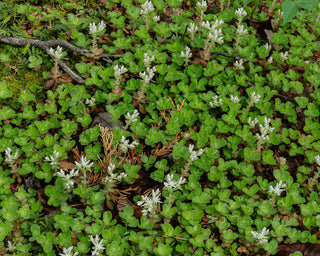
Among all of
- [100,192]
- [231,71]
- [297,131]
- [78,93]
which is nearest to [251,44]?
[231,71]

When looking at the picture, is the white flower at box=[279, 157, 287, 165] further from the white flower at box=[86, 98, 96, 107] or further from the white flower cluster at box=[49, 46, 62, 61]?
the white flower cluster at box=[49, 46, 62, 61]

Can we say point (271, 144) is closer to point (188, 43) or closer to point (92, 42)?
point (188, 43)

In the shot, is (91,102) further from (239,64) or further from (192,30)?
(239,64)

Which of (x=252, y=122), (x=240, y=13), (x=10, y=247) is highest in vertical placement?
(x=240, y=13)

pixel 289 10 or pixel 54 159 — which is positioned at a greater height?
pixel 289 10

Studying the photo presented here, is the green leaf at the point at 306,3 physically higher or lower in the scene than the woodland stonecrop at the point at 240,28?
higher

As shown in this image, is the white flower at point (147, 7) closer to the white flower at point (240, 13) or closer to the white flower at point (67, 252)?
the white flower at point (240, 13)

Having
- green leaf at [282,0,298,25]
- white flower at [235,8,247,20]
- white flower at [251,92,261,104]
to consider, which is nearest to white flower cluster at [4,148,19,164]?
white flower at [251,92,261,104]

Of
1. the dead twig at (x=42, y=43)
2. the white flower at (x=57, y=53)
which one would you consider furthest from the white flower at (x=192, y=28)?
the white flower at (x=57, y=53)

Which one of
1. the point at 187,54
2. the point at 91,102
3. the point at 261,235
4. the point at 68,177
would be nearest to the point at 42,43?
the point at 91,102
